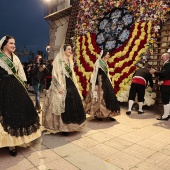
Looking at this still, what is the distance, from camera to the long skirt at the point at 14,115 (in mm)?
2848

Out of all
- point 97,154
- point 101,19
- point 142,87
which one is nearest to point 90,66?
point 101,19

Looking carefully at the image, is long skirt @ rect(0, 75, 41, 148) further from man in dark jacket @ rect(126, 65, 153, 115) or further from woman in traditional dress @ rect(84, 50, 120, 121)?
man in dark jacket @ rect(126, 65, 153, 115)

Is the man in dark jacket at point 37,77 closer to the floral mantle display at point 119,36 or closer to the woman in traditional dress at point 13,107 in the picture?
the floral mantle display at point 119,36

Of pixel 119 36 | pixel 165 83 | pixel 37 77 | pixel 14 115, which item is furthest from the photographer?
pixel 119 36

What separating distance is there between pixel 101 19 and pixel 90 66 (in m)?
2.02

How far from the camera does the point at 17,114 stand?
2.96m

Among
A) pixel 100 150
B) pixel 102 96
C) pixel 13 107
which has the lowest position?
pixel 100 150

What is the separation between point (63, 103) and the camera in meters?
3.75

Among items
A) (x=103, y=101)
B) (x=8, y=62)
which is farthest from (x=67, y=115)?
(x=8, y=62)

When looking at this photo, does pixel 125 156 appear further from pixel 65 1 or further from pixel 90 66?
Answer: pixel 65 1

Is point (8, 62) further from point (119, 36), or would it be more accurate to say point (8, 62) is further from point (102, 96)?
point (119, 36)

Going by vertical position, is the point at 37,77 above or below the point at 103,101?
above

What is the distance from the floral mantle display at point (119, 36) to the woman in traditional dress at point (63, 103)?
2733mm

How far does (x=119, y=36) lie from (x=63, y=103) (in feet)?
14.4
